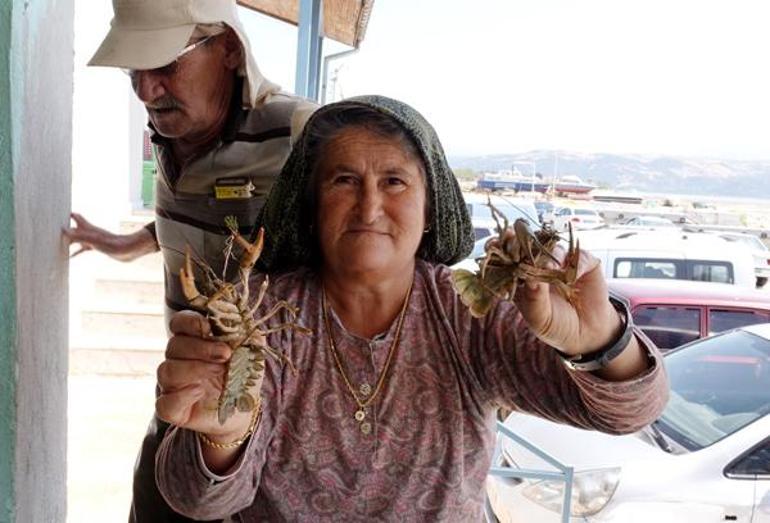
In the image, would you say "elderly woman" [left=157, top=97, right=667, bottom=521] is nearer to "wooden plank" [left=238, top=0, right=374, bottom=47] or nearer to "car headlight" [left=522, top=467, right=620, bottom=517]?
"car headlight" [left=522, top=467, right=620, bottom=517]

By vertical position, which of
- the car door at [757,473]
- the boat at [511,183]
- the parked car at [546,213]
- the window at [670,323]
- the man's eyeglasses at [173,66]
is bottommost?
the car door at [757,473]

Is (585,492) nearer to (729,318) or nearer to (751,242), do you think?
(729,318)

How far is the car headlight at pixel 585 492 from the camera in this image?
367cm

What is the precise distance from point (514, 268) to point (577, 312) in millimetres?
140

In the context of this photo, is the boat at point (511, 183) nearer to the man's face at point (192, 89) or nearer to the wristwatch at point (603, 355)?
the man's face at point (192, 89)

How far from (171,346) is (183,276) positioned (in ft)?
0.46

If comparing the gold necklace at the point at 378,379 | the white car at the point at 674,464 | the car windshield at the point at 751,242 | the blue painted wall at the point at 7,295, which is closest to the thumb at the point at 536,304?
the gold necklace at the point at 378,379

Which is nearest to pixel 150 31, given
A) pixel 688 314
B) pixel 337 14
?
pixel 337 14

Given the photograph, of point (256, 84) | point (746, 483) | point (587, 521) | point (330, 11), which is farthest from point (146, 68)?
point (330, 11)

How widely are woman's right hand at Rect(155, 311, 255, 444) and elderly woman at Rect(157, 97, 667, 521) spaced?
7.5 inches

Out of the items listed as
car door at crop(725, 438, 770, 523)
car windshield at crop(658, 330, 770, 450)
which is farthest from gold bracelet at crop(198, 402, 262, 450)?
car door at crop(725, 438, 770, 523)

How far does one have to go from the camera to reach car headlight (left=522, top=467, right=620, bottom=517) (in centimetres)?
367

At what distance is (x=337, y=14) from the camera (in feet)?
21.9

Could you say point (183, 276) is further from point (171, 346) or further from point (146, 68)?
point (146, 68)
